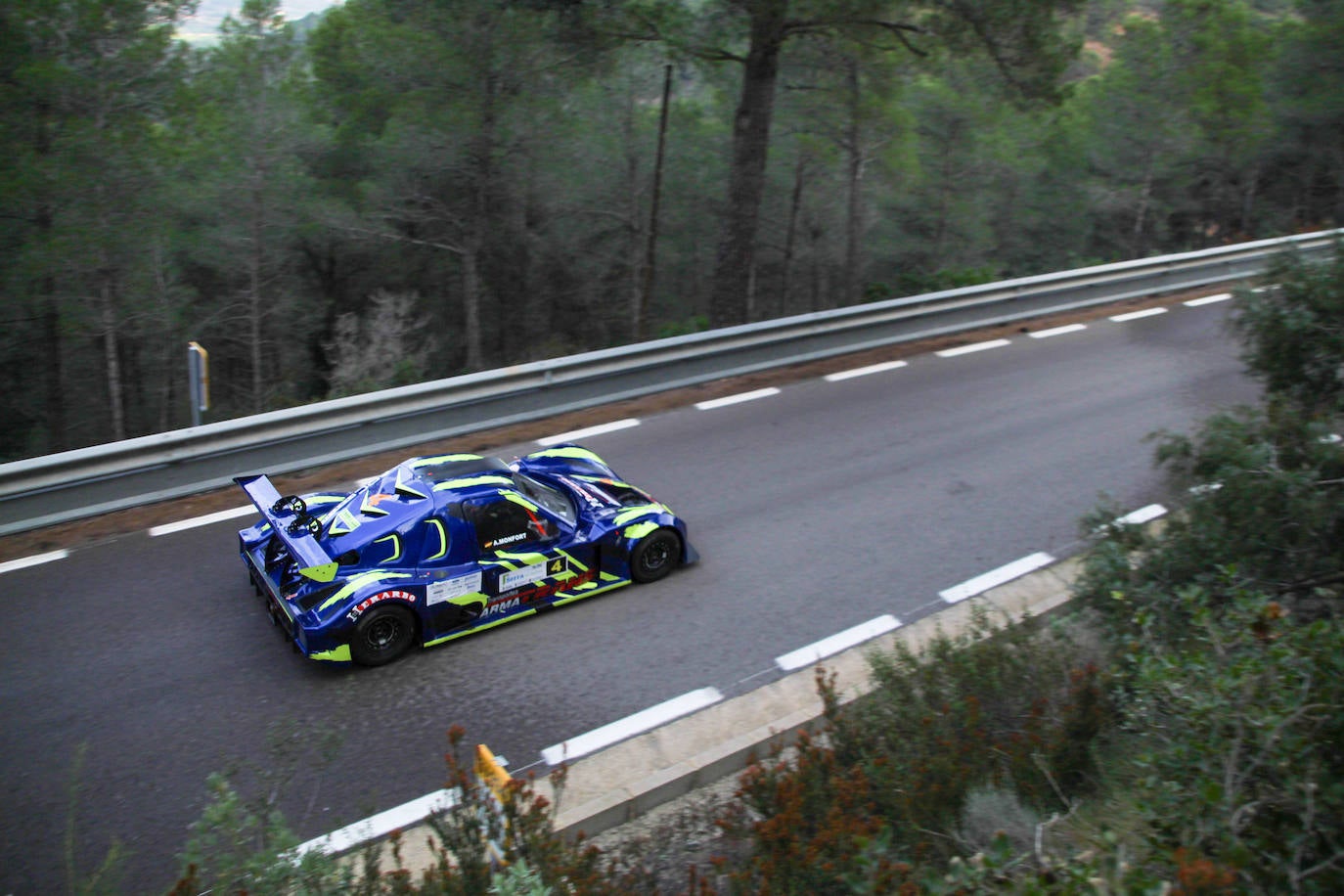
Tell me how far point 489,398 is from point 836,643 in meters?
5.06

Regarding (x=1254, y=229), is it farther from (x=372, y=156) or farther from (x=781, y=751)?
(x=781, y=751)

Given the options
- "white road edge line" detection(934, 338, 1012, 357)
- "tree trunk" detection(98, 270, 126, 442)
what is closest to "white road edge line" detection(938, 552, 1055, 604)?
"white road edge line" detection(934, 338, 1012, 357)

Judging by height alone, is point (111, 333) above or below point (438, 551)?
below

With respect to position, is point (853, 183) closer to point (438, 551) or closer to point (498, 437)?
point (498, 437)

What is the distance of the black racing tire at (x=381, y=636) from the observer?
24.0 ft

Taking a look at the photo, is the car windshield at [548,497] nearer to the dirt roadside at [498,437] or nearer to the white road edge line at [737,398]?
the dirt roadside at [498,437]

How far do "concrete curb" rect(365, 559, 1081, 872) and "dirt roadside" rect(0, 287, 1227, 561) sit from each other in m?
4.67

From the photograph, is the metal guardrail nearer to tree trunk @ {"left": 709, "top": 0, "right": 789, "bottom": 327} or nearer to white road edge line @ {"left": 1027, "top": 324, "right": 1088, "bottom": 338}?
white road edge line @ {"left": 1027, "top": 324, "right": 1088, "bottom": 338}

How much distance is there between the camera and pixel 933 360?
14328 mm

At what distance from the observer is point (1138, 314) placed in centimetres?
1639

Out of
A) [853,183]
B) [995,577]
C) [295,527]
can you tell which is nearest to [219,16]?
[853,183]

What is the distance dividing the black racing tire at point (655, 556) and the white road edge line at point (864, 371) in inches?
208

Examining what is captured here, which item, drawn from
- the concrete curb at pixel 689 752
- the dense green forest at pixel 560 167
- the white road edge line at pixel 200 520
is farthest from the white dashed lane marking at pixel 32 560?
the concrete curb at pixel 689 752

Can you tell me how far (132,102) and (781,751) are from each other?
2063cm
